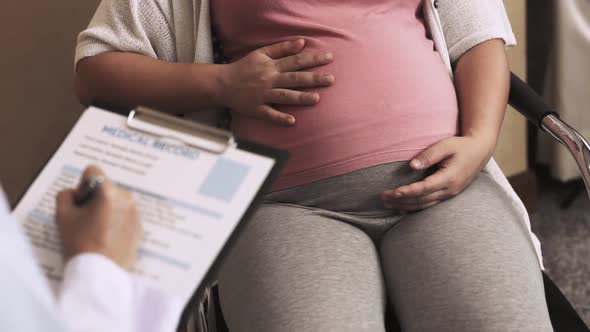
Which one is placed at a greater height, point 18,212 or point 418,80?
point 418,80

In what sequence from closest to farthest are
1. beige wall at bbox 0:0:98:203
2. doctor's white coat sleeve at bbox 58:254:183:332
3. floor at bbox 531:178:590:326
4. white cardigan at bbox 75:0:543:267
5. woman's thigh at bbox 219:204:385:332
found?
doctor's white coat sleeve at bbox 58:254:183:332 < woman's thigh at bbox 219:204:385:332 < white cardigan at bbox 75:0:543:267 < beige wall at bbox 0:0:98:203 < floor at bbox 531:178:590:326

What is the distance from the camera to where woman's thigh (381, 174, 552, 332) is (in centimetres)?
80

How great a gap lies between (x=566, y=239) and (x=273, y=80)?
43.2 inches

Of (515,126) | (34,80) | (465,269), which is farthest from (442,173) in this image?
(515,126)

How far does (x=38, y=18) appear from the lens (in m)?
1.27

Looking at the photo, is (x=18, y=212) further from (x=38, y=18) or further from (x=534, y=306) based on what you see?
(x=38, y=18)

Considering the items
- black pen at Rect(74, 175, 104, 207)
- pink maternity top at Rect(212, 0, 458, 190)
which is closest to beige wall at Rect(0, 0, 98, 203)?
pink maternity top at Rect(212, 0, 458, 190)

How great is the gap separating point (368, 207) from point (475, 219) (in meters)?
0.14

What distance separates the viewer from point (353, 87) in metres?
0.94

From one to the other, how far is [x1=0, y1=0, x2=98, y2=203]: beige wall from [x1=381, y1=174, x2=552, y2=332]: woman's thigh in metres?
0.69

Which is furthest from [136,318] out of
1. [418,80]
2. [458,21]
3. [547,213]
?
[547,213]

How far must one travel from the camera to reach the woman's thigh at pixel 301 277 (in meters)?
0.80

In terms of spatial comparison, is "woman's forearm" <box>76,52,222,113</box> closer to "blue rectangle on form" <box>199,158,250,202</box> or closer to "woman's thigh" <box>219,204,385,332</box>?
"woman's thigh" <box>219,204,385,332</box>

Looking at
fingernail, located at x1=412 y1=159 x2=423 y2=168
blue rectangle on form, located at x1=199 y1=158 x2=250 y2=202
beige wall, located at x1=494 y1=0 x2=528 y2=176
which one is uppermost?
blue rectangle on form, located at x1=199 y1=158 x2=250 y2=202
